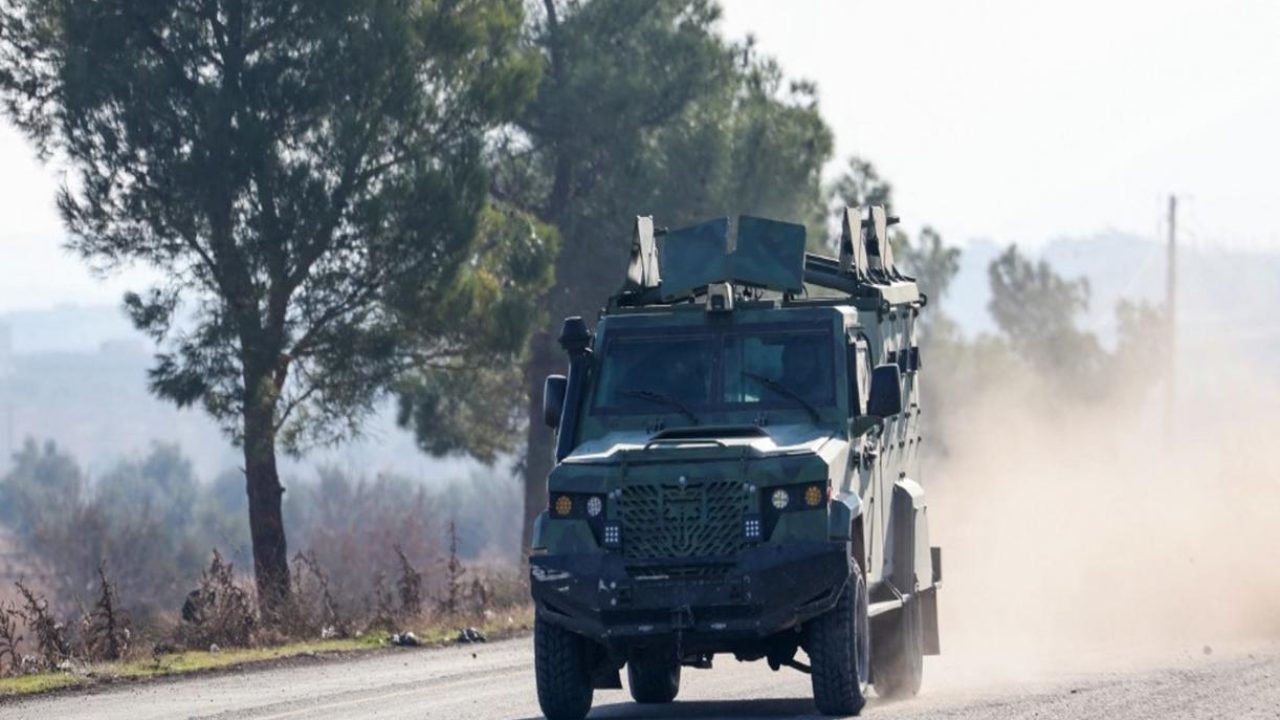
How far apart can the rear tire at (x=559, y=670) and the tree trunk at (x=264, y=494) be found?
13.2 meters

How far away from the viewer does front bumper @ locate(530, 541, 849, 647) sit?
14.6 m

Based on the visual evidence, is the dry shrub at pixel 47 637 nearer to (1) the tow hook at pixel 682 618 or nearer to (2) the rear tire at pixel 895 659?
(2) the rear tire at pixel 895 659

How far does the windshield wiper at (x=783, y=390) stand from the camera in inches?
629

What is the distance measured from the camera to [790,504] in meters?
14.7

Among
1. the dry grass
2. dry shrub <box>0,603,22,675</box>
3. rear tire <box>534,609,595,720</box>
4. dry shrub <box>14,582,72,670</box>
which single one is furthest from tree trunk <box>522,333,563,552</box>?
rear tire <box>534,609,595,720</box>

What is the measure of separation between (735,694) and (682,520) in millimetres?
3480

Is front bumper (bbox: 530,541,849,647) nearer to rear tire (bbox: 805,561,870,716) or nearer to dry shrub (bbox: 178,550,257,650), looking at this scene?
rear tire (bbox: 805,561,870,716)

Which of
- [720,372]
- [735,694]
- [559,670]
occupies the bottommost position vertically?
[735,694]

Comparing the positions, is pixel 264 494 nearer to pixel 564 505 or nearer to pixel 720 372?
pixel 720 372

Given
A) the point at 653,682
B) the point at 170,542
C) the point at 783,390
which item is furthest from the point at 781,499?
the point at 170,542

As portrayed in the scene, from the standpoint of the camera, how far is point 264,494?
32.2m

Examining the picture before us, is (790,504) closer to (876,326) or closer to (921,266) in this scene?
(876,326)

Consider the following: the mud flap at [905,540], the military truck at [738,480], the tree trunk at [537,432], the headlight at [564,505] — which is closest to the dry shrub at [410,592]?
the tree trunk at [537,432]

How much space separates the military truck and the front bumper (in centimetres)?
1
